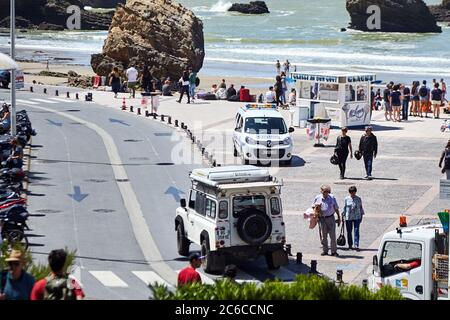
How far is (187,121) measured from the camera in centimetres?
4666

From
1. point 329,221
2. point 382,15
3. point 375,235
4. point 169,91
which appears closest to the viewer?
point 329,221

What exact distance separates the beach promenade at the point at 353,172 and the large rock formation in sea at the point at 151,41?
6.72m

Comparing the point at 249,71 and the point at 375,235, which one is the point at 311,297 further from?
the point at 249,71

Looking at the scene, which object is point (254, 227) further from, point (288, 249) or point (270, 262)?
point (288, 249)

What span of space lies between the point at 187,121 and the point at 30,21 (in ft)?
330

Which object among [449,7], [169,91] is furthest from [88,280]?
[449,7]

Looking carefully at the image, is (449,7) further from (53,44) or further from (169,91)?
(169,91)

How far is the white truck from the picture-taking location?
19.1m

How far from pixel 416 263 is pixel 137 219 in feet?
33.3

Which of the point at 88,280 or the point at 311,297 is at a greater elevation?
the point at 311,297

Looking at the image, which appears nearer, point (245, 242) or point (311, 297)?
point (311, 297)

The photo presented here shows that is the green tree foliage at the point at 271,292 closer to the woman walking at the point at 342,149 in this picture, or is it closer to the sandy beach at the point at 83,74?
the woman walking at the point at 342,149

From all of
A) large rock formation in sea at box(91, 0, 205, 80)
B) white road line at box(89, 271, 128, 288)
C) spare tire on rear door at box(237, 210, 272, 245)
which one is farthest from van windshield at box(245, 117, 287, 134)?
large rock formation in sea at box(91, 0, 205, 80)

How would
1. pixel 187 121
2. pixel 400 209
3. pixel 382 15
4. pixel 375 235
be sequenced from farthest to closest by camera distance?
pixel 382 15
pixel 187 121
pixel 400 209
pixel 375 235
